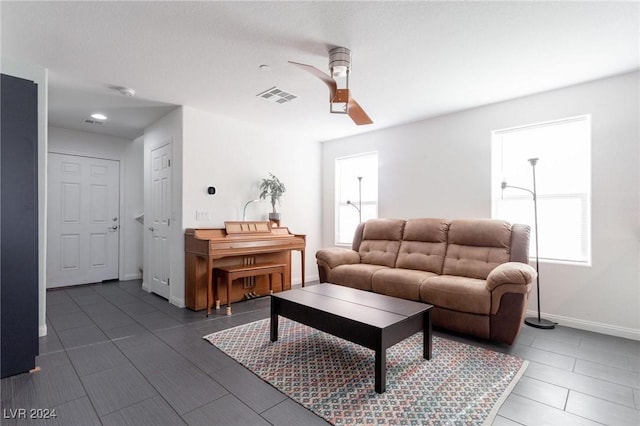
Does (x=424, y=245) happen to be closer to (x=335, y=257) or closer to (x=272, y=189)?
(x=335, y=257)

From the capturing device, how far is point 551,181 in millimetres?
3326

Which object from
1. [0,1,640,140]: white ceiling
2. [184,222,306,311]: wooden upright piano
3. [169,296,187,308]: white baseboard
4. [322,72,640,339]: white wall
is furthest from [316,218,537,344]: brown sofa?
[169,296,187,308]: white baseboard

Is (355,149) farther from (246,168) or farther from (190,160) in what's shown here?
(190,160)

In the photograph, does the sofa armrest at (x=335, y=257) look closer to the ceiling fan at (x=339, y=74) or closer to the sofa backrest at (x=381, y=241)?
the sofa backrest at (x=381, y=241)

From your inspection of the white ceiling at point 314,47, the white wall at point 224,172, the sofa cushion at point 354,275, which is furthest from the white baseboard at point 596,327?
the white wall at point 224,172

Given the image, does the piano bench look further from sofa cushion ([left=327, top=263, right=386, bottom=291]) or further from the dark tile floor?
sofa cushion ([left=327, top=263, right=386, bottom=291])

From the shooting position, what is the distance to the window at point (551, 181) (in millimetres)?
3125

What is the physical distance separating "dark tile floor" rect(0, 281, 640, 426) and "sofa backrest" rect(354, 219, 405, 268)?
1274 millimetres

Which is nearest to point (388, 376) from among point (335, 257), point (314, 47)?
point (335, 257)

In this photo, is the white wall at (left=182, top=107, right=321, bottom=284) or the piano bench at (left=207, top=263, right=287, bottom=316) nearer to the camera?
the piano bench at (left=207, top=263, right=287, bottom=316)

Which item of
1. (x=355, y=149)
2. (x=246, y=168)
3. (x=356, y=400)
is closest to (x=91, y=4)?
(x=246, y=168)

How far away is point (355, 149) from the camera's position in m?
5.05

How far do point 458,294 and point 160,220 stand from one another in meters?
3.78

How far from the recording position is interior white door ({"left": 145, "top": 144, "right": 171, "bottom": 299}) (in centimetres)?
400
